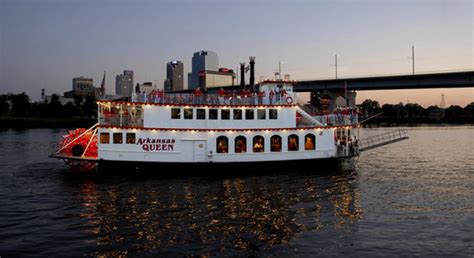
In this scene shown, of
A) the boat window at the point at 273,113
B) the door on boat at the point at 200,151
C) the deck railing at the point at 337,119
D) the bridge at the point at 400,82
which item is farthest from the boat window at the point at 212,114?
the bridge at the point at 400,82

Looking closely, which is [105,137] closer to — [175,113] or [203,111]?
[175,113]

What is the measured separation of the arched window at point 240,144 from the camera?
31.3 meters

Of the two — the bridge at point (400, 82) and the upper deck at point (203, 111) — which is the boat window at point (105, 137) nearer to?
the upper deck at point (203, 111)

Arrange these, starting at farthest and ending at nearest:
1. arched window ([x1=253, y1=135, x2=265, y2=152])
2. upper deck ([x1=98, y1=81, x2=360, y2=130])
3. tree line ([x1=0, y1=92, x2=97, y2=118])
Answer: tree line ([x1=0, y1=92, x2=97, y2=118]) < arched window ([x1=253, y1=135, x2=265, y2=152]) < upper deck ([x1=98, y1=81, x2=360, y2=130])

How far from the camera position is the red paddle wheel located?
97.9 feet

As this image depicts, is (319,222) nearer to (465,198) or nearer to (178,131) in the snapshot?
(465,198)

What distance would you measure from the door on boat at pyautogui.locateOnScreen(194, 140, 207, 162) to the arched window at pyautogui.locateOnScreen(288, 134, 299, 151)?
6.81 m

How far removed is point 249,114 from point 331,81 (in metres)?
64.4

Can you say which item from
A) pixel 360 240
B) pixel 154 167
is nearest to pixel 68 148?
pixel 154 167

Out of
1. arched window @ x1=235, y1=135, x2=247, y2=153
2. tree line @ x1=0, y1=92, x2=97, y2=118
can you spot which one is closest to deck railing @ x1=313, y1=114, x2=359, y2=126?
arched window @ x1=235, y1=135, x2=247, y2=153

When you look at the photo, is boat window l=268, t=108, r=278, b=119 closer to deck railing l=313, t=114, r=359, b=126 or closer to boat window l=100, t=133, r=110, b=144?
deck railing l=313, t=114, r=359, b=126

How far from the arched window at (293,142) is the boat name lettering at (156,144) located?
30.3ft

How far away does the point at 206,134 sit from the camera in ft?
100

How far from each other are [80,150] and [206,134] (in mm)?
9548
